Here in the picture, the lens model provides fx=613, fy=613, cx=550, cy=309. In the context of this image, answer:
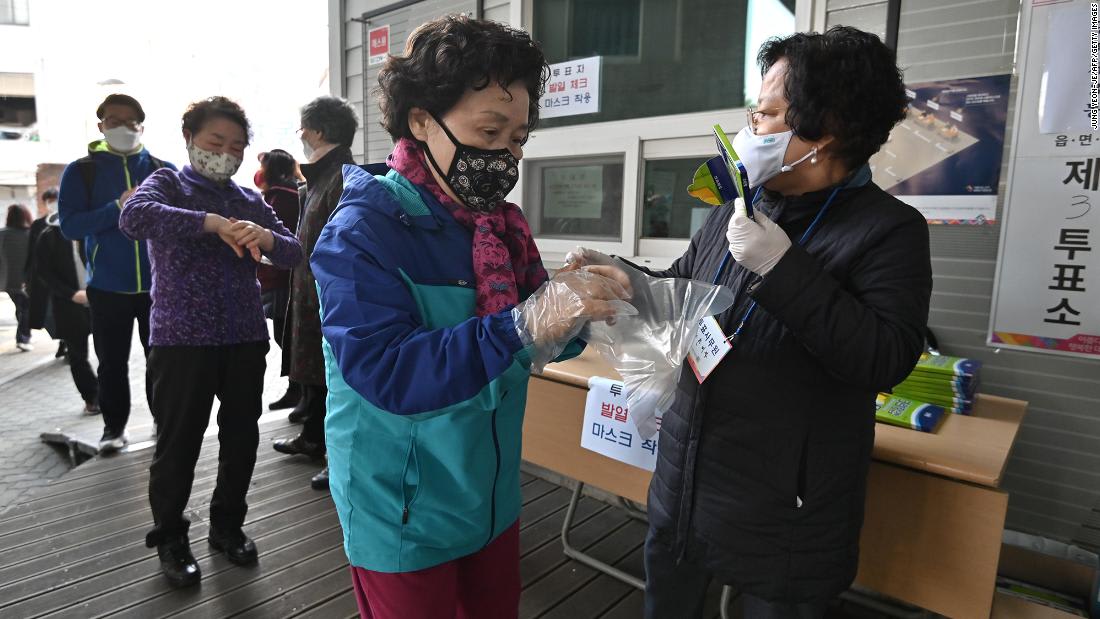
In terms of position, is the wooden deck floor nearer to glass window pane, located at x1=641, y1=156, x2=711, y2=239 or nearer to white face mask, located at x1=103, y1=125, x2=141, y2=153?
glass window pane, located at x1=641, y1=156, x2=711, y2=239

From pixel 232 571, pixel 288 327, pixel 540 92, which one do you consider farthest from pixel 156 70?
pixel 540 92

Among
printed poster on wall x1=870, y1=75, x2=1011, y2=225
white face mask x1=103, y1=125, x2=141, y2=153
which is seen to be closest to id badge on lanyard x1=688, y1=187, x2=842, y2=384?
→ printed poster on wall x1=870, y1=75, x2=1011, y2=225

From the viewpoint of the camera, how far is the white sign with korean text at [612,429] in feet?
6.40

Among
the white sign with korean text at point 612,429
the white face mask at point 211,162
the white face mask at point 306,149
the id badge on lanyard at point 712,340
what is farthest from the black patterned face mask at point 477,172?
the white face mask at point 306,149

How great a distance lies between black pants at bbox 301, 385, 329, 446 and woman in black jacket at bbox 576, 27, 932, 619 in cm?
237

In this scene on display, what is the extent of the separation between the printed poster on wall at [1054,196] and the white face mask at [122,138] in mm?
3887

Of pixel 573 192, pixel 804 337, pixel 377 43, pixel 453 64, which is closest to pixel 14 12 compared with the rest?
pixel 377 43

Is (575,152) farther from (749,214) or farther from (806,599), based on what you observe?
(806,599)

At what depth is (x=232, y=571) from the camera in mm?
2352

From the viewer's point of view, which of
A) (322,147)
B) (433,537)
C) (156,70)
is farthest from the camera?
(156,70)

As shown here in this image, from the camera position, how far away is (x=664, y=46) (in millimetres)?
2881

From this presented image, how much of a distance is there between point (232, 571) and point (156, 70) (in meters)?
16.2

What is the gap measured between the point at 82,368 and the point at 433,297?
4713 mm

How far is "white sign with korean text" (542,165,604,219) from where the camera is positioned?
10.5 feet
